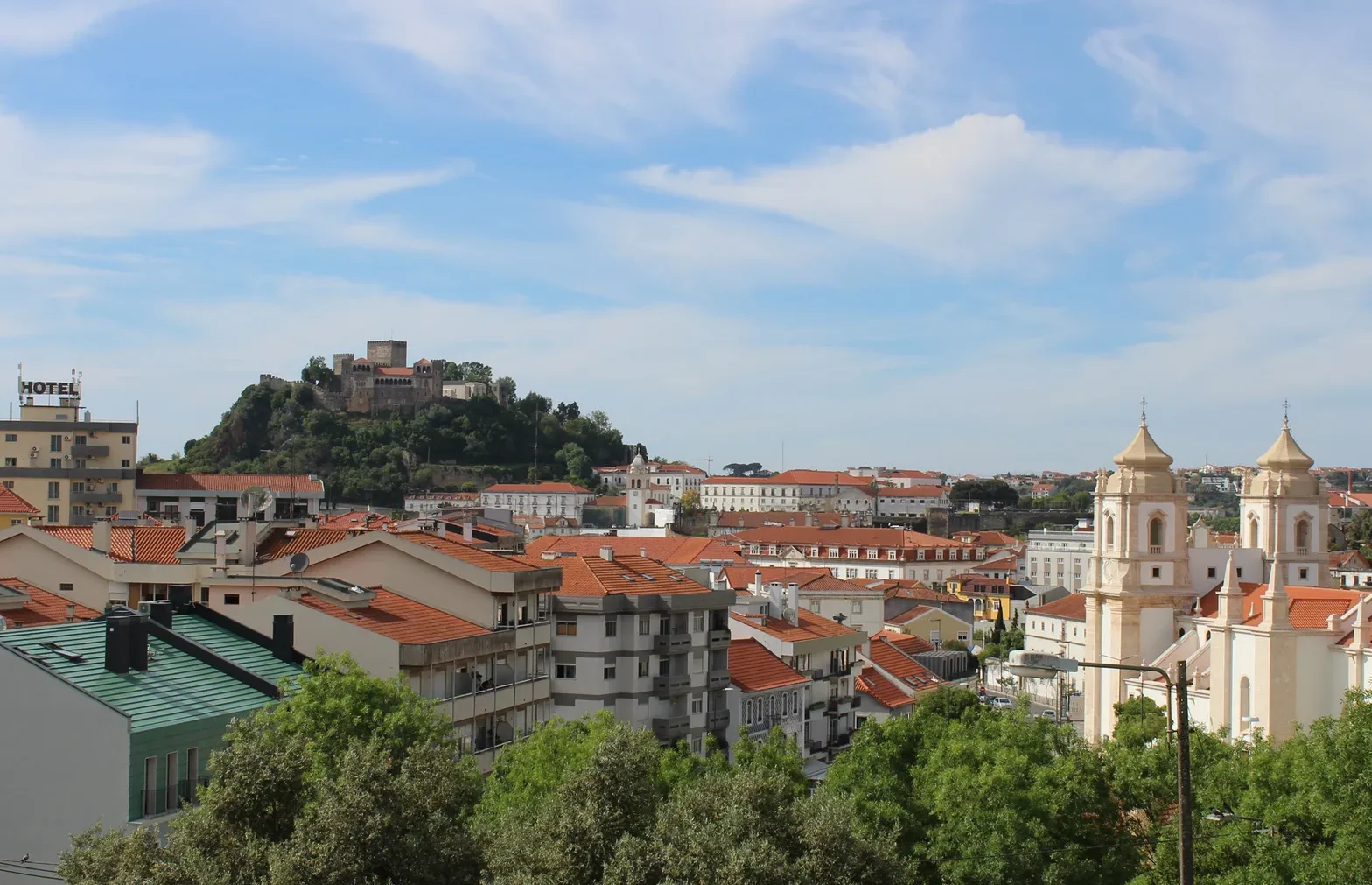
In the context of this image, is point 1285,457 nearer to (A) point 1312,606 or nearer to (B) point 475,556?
(A) point 1312,606

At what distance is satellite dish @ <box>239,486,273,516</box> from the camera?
5238 cm

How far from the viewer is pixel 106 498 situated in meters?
108

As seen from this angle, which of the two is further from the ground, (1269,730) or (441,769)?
(441,769)

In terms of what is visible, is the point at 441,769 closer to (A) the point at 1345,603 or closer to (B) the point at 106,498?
(A) the point at 1345,603

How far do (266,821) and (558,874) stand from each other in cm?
406

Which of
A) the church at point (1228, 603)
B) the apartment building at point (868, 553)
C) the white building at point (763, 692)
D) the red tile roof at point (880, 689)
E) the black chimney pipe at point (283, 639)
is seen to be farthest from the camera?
the apartment building at point (868, 553)

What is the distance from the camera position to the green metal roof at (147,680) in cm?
2764

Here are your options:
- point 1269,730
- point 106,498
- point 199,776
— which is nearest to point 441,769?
point 199,776

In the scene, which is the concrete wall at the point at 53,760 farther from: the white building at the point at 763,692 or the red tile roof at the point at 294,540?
the white building at the point at 763,692

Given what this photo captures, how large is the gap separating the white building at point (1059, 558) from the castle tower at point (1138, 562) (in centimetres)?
8775

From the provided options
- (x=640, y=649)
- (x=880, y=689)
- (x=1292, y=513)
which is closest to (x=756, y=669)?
(x=640, y=649)

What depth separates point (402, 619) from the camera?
38.6 m

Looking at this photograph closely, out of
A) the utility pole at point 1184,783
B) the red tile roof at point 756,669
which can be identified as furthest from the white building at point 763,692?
the utility pole at point 1184,783

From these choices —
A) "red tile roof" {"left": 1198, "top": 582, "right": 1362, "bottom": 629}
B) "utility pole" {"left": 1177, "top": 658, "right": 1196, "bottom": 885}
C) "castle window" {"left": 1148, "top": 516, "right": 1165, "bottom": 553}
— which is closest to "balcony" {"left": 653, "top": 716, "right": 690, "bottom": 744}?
"red tile roof" {"left": 1198, "top": 582, "right": 1362, "bottom": 629}
